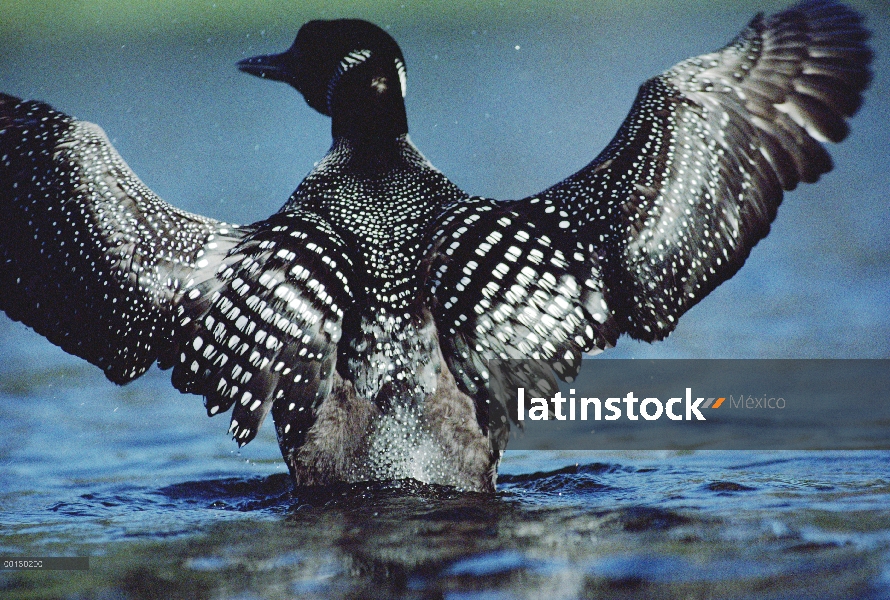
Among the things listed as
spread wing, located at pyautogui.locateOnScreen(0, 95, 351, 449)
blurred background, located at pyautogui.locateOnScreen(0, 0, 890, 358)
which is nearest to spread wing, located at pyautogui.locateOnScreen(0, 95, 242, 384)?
spread wing, located at pyautogui.locateOnScreen(0, 95, 351, 449)

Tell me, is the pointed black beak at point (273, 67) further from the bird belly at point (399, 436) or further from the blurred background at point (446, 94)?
the blurred background at point (446, 94)

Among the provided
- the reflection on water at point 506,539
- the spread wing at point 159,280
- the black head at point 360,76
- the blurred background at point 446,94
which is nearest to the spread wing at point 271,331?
the spread wing at point 159,280

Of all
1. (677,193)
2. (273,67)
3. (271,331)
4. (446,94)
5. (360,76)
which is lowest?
(271,331)

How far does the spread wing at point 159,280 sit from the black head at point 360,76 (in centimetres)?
57

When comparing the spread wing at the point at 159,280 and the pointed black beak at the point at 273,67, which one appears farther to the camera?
the pointed black beak at the point at 273,67

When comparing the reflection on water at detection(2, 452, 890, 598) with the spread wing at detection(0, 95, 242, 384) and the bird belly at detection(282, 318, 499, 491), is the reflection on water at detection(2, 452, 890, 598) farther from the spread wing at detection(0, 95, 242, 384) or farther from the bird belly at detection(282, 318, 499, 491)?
the spread wing at detection(0, 95, 242, 384)

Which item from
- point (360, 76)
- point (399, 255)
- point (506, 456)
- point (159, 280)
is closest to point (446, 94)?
point (360, 76)

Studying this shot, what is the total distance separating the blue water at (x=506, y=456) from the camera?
8.35 ft

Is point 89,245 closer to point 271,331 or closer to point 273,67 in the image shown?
point 271,331

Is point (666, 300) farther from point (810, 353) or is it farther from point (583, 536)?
point (810, 353)

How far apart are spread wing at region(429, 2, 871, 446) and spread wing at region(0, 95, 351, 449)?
1.35 feet

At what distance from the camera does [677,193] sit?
348cm

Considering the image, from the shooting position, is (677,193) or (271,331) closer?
(271,331)

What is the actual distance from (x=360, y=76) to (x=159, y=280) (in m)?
1.02
